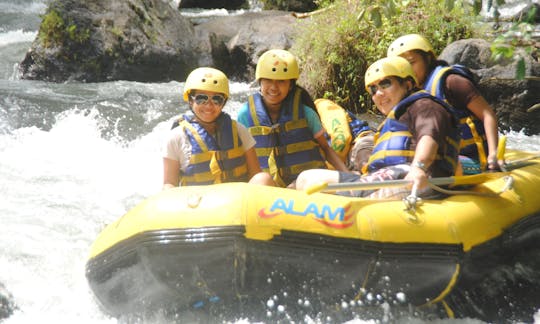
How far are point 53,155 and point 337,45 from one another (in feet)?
11.2

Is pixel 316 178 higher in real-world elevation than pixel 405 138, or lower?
lower

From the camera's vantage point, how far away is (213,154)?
3.74m

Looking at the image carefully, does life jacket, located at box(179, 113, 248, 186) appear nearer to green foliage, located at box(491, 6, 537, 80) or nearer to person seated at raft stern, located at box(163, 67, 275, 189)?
person seated at raft stern, located at box(163, 67, 275, 189)

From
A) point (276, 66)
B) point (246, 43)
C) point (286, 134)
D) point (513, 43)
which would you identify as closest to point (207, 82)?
point (276, 66)

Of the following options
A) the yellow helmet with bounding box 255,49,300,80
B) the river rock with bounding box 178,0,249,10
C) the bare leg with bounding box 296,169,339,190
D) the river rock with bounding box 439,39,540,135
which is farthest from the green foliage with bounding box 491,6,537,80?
the river rock with bounding box 178,0,249,10

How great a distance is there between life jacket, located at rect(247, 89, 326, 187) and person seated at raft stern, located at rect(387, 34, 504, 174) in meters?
0.69

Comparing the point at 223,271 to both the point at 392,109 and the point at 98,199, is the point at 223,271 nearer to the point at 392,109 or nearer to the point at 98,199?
the point at 392,109

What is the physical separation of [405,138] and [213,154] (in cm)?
107

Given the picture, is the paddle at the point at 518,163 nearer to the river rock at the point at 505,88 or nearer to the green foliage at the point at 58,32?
the river rock at the point at 505,88

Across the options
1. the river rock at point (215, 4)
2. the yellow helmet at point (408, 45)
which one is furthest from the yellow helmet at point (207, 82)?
the river rock at point (215, 4)

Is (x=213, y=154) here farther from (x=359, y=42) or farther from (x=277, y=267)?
(x=359, y=42)

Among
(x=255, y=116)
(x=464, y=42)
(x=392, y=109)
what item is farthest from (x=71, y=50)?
(x=392, y=109)

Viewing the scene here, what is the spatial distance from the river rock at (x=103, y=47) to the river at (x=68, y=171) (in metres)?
0.33

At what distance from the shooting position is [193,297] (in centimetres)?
310
